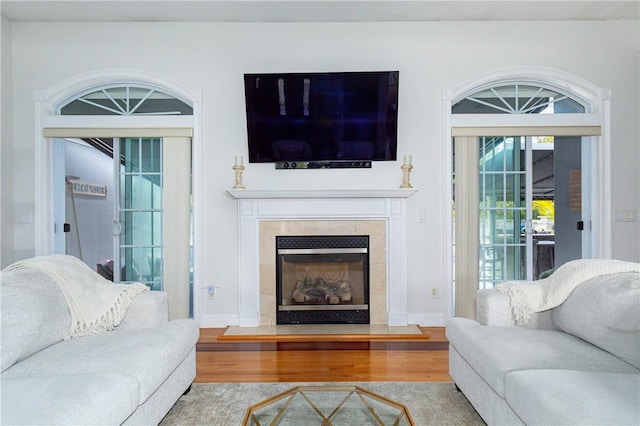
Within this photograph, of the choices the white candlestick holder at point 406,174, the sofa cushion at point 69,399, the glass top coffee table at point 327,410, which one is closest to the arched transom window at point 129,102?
the white candlestick holder at point 406,174

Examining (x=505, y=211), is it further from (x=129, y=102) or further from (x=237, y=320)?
(x=129, y=102)

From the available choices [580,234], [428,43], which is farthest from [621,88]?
[428,43]

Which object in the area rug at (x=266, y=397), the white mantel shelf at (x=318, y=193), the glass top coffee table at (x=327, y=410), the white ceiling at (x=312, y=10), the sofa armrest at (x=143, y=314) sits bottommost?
the area rug at (x=266, y=397)

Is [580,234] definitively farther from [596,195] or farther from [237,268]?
[237,268]

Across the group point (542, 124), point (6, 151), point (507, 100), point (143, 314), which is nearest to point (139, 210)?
point (6, 151)

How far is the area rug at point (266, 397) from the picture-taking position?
1.82 metres

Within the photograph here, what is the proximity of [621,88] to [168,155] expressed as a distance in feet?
15.1

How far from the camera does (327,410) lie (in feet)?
4.83

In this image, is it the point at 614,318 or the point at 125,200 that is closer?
the point at 614,318

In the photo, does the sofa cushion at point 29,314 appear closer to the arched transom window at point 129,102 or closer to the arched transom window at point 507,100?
the arched transom window at point 129,102

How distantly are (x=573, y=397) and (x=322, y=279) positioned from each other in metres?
2.52

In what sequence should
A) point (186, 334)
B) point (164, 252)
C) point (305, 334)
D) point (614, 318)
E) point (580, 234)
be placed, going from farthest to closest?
point (580, 234)
point (164, 252)
point (305, 334)
point (186, 334)
point (614, 318)

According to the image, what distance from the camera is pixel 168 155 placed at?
351cm

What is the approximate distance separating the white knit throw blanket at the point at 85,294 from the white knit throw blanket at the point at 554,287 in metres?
2.20
